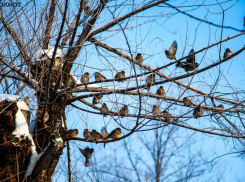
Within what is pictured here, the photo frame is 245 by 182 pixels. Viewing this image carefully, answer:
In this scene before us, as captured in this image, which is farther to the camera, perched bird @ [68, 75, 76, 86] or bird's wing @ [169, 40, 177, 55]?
perched bird @ [68, 75, 76, 86]

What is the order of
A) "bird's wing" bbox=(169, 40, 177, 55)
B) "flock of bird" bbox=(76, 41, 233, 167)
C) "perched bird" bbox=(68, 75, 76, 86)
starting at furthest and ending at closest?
"perched bird" bbox=(68, 75, 76, 86) → "bird's wing" bbox=(169, 40, 177, 55) → "flock of bird" bbox=(76, 41, 233, 167)

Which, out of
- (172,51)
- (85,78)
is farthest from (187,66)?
(85,78)

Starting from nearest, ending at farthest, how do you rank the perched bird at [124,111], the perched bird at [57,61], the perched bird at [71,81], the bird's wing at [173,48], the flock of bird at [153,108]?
1. the flock of bird at [153,108]
2. the perched bird at [124,111]
3. the perched bird at [57,61]
4. the bird's wing at [173,48]
5. the perched bird at [71,81]

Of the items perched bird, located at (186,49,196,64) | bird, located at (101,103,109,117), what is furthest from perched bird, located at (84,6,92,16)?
perched bird, located at (186,49,196,64)

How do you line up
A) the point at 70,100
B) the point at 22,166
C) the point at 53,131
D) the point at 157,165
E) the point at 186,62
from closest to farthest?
1. the point at 186,62
2. the point at 22,166
3. the point at 53,131
4. the point at 70,100
5. the point at 157,165

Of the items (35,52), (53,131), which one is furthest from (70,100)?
(35,52)

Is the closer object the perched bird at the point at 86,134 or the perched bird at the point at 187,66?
the perched bird at the point at 187,66

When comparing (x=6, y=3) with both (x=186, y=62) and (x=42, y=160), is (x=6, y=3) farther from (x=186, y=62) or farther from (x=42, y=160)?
(x=186, y=62)

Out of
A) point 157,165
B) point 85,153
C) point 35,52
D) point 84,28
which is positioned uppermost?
point 157,165

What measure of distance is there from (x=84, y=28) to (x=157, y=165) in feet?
40.2

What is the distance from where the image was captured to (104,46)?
686cm

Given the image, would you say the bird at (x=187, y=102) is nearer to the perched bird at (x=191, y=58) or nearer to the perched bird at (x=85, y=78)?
the perched bird at (x=191, y=58)

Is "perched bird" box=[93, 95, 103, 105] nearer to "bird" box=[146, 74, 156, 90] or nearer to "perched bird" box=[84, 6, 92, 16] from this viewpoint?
"bird" box=[146, 74, 156, 90]

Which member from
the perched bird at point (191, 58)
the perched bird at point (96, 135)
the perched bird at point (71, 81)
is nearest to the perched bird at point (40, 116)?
the perched bird at point (71, 81)
